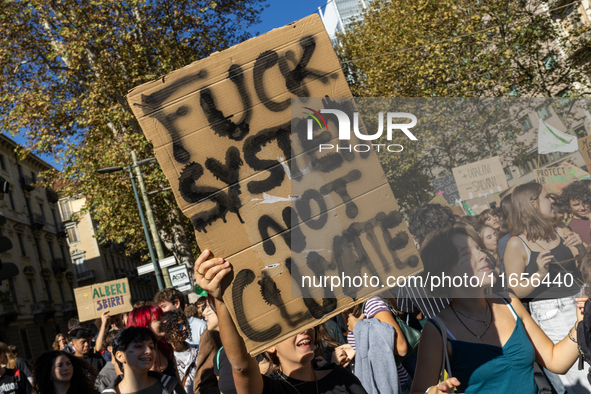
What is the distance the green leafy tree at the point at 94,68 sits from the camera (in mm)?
20234

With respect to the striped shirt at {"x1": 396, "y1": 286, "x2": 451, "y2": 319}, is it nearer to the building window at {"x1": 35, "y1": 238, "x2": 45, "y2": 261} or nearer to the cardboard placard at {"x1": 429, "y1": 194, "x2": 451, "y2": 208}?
the cardboard placard at {"x1": 429, "y1": 194, "x2": 451, "y2": 208}

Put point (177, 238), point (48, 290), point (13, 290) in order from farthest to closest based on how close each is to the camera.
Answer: point (48, 290) → point (13, 290) → point (177, 238)

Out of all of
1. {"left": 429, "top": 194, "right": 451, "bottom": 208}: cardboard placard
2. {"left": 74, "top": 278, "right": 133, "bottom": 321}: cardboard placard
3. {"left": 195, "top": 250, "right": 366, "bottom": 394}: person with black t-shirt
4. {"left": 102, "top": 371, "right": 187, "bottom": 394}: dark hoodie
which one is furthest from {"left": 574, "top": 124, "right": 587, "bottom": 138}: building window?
{"left": 74, "top": 278, "right": 133, "bottom": 321}: cardboard placard

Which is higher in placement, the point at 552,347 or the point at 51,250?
the point at 51,250

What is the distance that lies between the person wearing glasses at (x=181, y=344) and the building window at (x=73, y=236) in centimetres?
5377

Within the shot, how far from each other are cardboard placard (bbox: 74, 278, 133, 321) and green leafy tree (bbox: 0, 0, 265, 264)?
9718 millimetres

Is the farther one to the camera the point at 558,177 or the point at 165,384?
the point at 165,384

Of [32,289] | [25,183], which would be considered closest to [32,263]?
[32,289]

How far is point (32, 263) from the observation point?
137ft

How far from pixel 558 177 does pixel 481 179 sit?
14.8 inches

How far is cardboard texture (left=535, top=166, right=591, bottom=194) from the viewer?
9.12 ft

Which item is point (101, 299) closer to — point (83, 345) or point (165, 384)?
point (83, 345)

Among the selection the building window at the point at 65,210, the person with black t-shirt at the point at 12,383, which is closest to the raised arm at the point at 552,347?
the person with black t-shirt at the point at 12,383

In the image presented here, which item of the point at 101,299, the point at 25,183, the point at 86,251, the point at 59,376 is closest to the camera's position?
the point at 59,376
